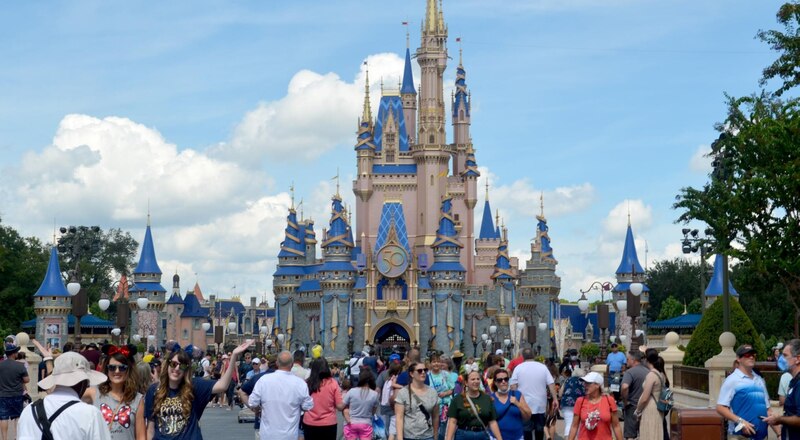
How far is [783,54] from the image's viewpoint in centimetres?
2666

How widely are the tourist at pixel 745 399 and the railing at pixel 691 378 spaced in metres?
11.2

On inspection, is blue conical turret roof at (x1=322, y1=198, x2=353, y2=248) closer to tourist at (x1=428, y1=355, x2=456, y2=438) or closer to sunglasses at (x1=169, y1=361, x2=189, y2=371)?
tourist at (x1=428, y1=355, x2=456, y2=438)

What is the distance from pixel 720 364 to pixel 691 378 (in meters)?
→ 4.59

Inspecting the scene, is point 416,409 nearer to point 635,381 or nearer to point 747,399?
point 635,381

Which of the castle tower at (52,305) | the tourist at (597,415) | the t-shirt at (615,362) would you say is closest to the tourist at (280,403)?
the tourist at (597,415)

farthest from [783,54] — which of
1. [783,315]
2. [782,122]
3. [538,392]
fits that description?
[783,315]

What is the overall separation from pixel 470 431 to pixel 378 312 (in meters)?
79.5

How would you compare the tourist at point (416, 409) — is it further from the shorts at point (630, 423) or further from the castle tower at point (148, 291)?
the castle tower at point (148, 291)

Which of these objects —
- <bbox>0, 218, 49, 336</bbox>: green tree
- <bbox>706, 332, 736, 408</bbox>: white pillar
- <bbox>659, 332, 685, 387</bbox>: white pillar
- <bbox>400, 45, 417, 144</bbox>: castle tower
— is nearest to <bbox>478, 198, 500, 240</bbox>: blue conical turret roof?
<bbox>400, 45, 417, 144</bbox>: castle tower

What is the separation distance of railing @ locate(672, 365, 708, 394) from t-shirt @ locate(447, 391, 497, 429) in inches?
440

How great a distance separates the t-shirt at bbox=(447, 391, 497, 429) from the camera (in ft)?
39.4

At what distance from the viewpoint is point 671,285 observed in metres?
103

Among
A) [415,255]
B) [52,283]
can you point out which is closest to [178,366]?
[52,283]

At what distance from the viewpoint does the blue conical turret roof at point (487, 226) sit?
105m
